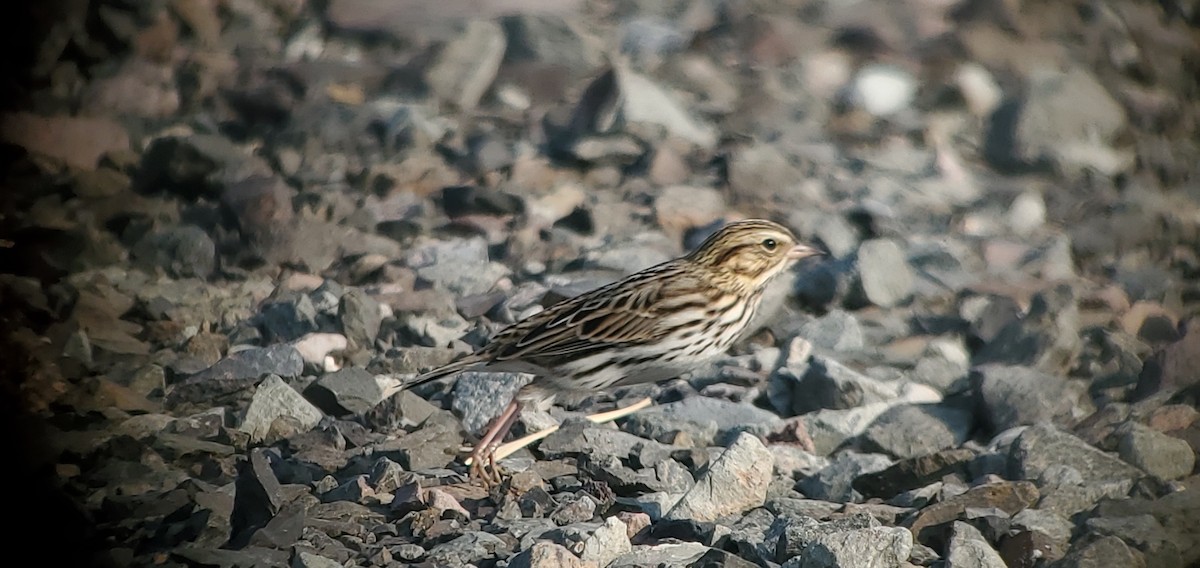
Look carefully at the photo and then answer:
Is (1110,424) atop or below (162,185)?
atop

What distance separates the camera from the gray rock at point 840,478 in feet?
20.8

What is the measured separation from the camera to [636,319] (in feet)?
22.5

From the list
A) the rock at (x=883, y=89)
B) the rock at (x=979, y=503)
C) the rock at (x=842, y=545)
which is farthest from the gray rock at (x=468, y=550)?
the rock at (x=883, y=89)

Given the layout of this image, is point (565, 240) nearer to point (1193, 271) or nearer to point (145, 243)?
point (145, 243)

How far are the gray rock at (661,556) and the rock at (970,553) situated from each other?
91 centimetres

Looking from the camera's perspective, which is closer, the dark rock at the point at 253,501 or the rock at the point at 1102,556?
the rock at the point at 1102,556

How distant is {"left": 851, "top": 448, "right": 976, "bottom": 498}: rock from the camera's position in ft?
20.9

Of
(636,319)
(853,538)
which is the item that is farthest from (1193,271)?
(853,538)

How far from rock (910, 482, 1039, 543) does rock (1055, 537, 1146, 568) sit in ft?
1.86

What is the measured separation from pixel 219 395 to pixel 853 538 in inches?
125

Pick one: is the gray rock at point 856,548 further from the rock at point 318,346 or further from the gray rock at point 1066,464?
the rock at point 318,346

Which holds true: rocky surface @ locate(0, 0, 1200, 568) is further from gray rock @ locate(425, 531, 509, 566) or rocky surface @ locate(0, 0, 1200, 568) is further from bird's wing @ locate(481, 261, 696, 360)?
bird's wing @ locate(481, 261, 696, 360)

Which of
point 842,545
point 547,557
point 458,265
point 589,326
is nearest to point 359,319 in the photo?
point 458,265

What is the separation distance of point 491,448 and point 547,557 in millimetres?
1184
